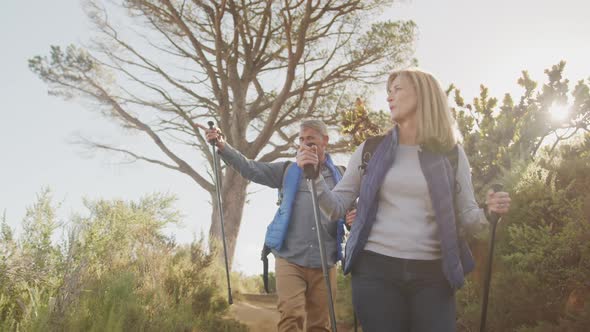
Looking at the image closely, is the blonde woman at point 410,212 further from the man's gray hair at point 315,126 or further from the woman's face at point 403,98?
the man's gray hair at point 315,126

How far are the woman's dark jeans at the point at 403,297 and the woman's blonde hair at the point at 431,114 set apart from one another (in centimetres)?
58

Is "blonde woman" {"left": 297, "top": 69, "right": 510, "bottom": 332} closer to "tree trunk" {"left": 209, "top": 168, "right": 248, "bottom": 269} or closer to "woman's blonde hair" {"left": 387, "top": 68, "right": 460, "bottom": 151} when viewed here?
"woman's blonde hair" {"left": 387, "top": 68, "right": 460, "bottom": 151}

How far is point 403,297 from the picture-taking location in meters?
2.17

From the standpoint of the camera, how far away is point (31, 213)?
4852 mm

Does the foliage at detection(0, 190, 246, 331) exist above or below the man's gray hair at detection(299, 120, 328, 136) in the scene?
below

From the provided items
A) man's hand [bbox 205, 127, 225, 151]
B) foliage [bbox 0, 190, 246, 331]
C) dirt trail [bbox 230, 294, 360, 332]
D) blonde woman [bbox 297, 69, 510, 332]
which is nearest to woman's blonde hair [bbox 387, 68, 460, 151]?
blonde woman [bbox 297, 69, 510, 332]

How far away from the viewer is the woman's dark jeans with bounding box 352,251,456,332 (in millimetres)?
2135

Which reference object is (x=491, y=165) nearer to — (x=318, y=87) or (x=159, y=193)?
(x=159, y=193)

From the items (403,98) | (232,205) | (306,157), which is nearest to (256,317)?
(232,205)

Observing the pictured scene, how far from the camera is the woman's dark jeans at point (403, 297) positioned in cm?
213

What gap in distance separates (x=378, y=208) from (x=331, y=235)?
1.94 metres

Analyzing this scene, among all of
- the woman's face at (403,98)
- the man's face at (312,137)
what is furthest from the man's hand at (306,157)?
the man's face at (312,137)

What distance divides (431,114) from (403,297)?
2.82 feet

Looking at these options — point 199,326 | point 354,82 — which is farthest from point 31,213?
point 354,82
